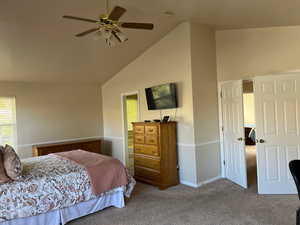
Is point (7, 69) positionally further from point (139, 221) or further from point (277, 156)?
point (277, 156)

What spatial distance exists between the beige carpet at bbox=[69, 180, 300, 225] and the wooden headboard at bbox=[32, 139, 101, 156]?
2716mm

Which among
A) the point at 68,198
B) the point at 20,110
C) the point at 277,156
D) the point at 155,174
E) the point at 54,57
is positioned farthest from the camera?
the point at 20,110

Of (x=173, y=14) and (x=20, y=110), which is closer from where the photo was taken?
(x=173, y=14)

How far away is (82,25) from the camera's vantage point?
13.4ft

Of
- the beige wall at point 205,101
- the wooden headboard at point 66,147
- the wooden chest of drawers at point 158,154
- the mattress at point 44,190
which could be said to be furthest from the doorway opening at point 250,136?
the wooden headboard at point 66,147

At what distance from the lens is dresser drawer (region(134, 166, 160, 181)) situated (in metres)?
4.64

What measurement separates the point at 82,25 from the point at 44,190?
2750 mm

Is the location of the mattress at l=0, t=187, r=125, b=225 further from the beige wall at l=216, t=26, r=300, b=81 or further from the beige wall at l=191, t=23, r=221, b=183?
the beige wall at l=216, t=26, r=300, b=81

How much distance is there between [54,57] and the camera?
16.5 ft

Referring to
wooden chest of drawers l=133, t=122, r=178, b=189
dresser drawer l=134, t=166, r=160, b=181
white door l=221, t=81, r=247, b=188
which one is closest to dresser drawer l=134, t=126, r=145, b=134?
wooden chest of drawers l=133, t=122, r=178, b=189

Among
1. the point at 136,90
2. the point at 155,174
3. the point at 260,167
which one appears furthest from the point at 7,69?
the point at 260,167

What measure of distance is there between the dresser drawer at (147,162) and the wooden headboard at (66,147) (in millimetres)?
2053

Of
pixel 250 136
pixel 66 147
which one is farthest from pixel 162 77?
pixel 250 136

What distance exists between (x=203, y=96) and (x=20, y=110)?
451 cm
